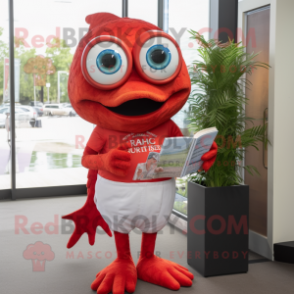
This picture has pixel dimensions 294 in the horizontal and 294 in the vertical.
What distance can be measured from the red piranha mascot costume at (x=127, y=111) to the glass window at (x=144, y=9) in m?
2.67

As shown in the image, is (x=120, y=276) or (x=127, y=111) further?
(x=120, y=276)

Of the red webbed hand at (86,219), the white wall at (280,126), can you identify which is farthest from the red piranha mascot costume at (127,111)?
the white wall at (280,126)

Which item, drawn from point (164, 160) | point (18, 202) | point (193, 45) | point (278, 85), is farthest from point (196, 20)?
point (18, 202)

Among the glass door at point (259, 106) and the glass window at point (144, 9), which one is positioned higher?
the glass window at point (144, 9)

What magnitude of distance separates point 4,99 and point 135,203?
11.5ft

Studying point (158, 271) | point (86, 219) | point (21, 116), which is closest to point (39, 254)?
point (86, 219)

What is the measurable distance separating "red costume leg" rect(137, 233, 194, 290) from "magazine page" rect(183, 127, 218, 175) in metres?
0.63

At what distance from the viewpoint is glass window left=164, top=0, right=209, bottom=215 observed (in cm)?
376

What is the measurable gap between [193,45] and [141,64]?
6.51 ft

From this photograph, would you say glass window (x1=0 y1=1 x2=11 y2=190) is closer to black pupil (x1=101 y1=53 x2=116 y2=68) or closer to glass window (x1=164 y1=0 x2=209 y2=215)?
glass window (x1=164 y1=0 x2=209 y2=215)

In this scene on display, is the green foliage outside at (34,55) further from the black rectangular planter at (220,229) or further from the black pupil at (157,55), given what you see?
the black pupil at (157,55)

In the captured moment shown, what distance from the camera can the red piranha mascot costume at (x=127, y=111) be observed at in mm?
2205

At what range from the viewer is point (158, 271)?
260 centimetres

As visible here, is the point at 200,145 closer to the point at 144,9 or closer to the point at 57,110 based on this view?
the point at 144,9
